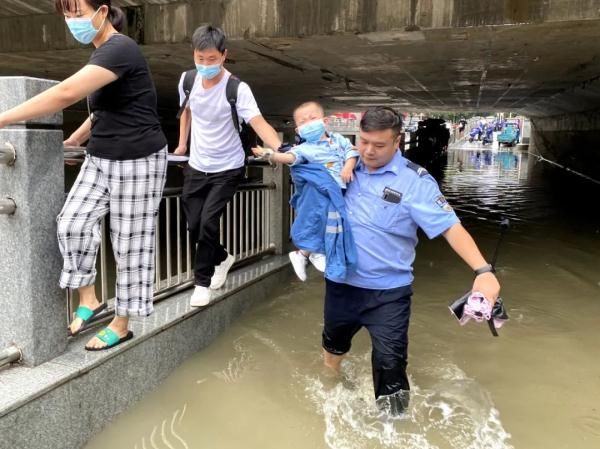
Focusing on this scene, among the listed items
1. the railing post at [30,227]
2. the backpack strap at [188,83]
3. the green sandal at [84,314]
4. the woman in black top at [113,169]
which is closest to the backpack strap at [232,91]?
the backpack strap at [188,83]

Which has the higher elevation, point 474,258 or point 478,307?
point 474,258

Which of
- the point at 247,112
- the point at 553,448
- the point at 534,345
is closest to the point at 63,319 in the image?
the point at 247,112

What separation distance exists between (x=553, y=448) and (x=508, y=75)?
9.54m

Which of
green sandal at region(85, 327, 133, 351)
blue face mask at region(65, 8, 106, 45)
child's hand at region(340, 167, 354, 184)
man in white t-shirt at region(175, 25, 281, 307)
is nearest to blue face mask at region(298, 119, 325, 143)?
man in white t-shirt at region(175, 25, 281, 307)

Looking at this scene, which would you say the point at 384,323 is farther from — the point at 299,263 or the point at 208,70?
the point at 208,70

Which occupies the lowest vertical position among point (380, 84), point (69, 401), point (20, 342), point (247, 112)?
point (69, 401)

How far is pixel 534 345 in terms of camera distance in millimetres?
4367

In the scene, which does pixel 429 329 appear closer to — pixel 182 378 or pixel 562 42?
pixel 182 378

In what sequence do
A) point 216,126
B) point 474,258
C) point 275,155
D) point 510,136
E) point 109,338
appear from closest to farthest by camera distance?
point 474,258 → point 109,338 → point 275,155 → point 216,126 → point 510,136

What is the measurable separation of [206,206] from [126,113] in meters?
1.22

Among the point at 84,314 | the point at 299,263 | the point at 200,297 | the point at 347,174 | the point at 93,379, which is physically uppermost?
the point at 347,174

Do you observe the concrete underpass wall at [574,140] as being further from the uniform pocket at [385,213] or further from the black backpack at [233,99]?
the uniform pocket at [385,213]

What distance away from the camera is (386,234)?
9.57 feet

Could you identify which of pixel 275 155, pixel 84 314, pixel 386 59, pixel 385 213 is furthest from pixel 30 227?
pixel 386 59
